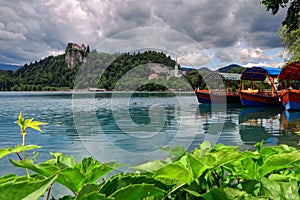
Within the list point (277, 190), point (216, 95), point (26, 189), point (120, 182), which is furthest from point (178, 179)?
point (216, 95)

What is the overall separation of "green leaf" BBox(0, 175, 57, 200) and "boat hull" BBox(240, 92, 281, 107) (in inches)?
997

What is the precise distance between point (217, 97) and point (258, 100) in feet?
20.2

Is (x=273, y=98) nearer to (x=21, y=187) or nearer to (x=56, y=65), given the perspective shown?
(x=21, y=187)

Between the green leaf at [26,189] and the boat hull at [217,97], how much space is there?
2950 centimetres

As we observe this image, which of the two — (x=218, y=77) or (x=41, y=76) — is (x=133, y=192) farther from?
(x=41, y=76)

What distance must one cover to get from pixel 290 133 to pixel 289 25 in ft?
17.7

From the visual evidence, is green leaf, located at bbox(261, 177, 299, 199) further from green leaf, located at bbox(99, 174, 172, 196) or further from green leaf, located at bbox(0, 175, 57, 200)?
green leaf, located at bbox(0, 175, 57, 200)

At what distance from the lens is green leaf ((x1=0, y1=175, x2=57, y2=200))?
390 mm

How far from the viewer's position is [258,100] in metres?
24.3

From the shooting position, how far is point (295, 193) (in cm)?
67

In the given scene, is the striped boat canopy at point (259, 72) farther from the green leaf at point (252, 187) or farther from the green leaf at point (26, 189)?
the green leaf at point (26, 189)

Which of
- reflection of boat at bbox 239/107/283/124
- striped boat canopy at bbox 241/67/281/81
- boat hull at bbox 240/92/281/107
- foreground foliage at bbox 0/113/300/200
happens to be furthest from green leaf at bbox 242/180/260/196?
striped boat canopy at bbox 241/67/281/81

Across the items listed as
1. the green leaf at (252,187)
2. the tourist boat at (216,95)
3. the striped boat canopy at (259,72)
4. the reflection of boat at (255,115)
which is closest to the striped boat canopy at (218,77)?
the tourist boat at (216,95)

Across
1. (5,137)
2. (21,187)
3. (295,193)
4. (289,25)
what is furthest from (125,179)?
(289,25)
